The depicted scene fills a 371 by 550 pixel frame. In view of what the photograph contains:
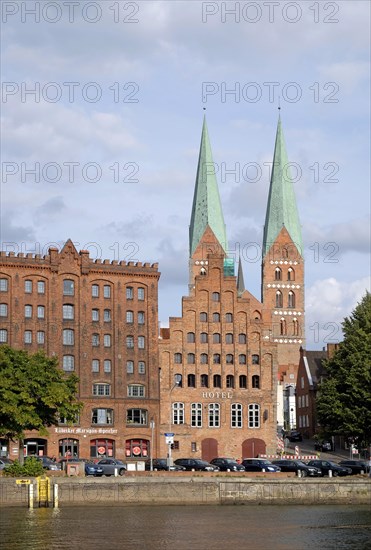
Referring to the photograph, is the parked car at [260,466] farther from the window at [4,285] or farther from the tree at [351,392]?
the window at [4,285]

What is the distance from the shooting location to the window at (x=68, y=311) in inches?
4466

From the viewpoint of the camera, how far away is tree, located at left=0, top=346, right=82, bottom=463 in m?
89.2

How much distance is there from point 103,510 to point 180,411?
41.1 meters

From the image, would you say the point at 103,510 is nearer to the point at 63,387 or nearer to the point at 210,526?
the point at 210,526

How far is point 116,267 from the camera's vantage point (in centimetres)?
11556

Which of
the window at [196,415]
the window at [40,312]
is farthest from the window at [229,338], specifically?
the window at [40,312]

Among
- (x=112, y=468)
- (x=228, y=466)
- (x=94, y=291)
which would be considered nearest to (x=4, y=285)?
(x=94, y=291)

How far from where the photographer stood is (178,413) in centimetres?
11631

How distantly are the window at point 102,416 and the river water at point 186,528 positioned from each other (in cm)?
3462

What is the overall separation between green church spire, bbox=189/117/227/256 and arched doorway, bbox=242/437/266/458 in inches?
2974

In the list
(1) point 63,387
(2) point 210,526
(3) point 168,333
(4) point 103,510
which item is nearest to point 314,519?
(2) point 210,526

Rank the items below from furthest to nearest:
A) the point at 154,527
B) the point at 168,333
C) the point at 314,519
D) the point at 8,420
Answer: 1. the point at 168,333
2. the point at 8,420
3. the point at 314,519
4. the point at 154,527

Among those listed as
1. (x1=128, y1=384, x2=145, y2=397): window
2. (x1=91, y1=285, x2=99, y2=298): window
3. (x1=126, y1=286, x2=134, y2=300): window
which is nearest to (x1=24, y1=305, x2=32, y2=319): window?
(x1=91, y1=285, x2=99, y2=298): window

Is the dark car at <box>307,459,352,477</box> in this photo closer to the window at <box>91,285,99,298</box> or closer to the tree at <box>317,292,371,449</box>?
the tree at <box>317,292,371,449</box>
